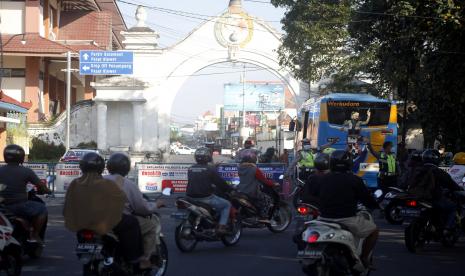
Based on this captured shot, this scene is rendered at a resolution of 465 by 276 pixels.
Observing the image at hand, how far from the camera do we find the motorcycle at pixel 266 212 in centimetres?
1272

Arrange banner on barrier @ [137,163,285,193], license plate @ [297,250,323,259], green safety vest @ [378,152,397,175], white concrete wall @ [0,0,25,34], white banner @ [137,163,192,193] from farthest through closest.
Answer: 1. white concrete wall @ [0,0,25,34]
2. white banner @ [137,163,192,193]
3. banner on barrier @ [137,163,285,193]
4. green safety vest @ [378,152,397,175]
5. license plate @ [297,250,323,259]

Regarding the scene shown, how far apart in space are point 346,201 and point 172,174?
45.3 ft

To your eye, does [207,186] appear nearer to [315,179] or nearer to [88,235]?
[315,179]

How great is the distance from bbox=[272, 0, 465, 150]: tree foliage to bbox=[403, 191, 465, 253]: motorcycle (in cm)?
498

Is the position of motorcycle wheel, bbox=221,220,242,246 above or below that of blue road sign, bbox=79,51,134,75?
below

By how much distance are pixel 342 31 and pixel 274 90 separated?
43.5 meters

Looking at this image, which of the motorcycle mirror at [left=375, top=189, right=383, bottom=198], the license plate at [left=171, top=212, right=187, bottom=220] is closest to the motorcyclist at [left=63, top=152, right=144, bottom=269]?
the motorcycle mirror at [left=375, top=189, right=383, bottom=198]

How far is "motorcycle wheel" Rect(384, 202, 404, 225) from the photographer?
588 inches

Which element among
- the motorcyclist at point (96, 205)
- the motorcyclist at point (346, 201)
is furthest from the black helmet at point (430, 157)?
the motorcyclist at point (96, 205)

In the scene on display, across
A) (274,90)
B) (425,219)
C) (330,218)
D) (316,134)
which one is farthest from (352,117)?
(274,90)

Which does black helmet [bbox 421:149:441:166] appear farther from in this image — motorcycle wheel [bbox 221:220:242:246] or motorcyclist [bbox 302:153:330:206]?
motorcycle wheel [bbox 221:220:242:246]

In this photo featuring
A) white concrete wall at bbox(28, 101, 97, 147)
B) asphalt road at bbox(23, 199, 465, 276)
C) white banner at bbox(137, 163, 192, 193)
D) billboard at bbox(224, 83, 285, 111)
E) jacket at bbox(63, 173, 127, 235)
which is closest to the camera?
jacket at bbox(63, 173, 127, 235)

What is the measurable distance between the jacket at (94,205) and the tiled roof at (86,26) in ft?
116

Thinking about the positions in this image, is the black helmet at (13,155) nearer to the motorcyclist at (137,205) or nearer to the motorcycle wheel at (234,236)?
the motorcyclist at (137,205)
